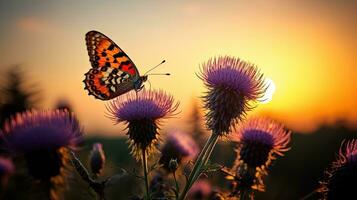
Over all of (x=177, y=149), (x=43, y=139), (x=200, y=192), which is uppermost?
(x=43, y=139)

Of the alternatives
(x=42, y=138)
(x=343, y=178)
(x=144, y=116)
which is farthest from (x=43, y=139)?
(x=343, y=178)

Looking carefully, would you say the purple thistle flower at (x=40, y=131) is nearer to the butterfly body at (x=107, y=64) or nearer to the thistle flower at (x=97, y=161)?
the thistle flower at (x=97, y=161)

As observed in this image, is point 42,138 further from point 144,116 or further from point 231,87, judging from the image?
point 231,87

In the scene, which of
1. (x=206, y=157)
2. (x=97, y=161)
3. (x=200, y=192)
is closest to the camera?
(x=206, y=157)

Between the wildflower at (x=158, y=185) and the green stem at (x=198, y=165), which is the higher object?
the green stem at (x=198, y=165)

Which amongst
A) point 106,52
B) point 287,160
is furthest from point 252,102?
point 287,160

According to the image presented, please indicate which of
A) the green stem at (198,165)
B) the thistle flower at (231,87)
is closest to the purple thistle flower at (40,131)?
the green stem at (198,165)
